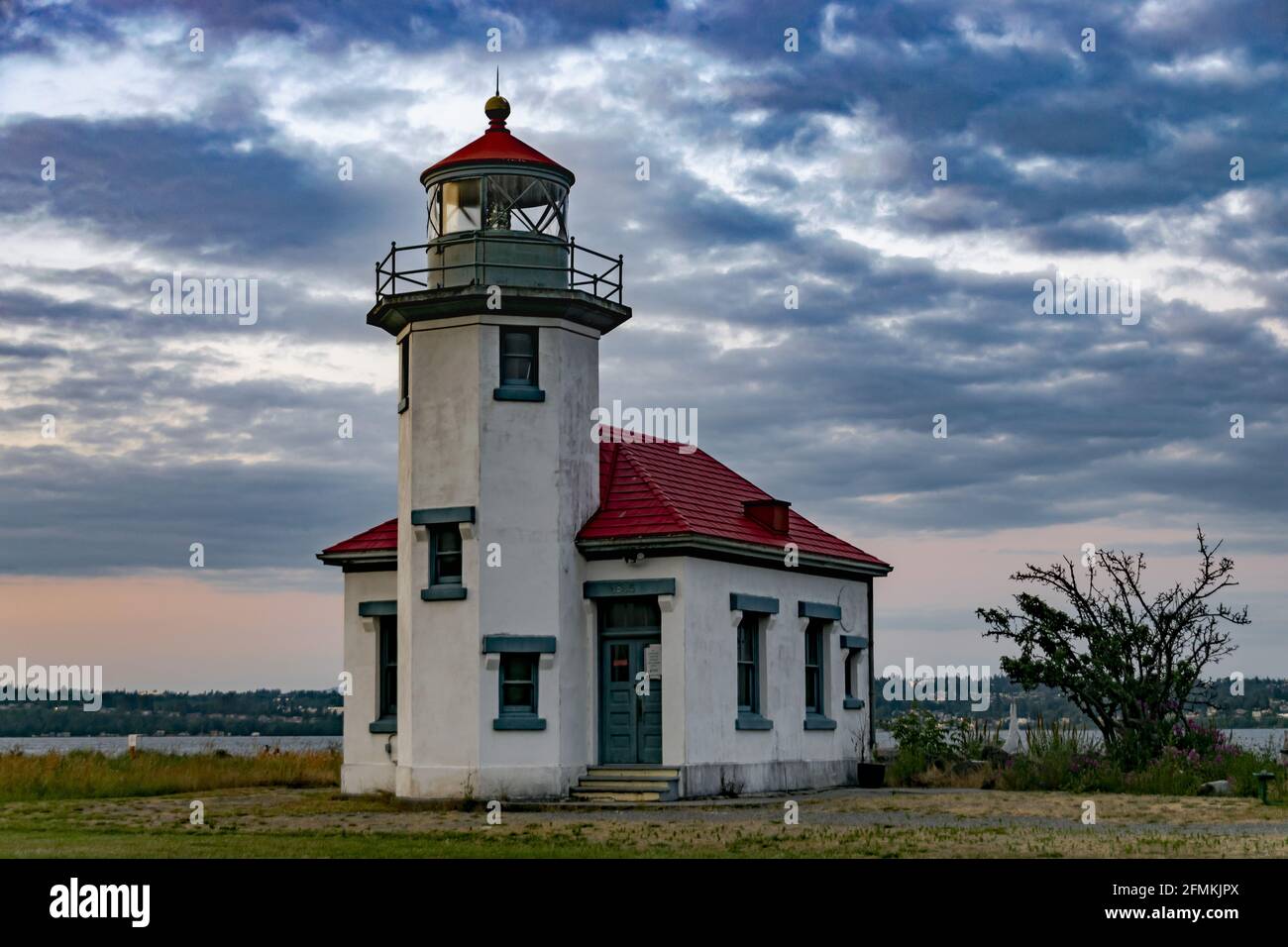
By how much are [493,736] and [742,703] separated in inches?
174

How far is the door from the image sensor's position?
24531 mm

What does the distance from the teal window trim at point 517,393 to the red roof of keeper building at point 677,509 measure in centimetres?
229

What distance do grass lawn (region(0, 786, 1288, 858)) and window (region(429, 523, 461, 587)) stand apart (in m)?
3.47

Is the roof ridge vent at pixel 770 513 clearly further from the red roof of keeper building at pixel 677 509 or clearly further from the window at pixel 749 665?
the window at pixel 749 665

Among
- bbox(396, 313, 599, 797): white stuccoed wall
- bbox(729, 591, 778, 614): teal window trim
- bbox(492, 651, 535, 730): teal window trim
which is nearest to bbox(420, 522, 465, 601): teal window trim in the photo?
bbox(396, 313, 599, 797): white stuccoed wall

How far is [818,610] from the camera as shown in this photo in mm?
28047

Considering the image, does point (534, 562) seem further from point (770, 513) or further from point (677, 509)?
point (770, 513)

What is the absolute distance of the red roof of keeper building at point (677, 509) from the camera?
24.9 meters

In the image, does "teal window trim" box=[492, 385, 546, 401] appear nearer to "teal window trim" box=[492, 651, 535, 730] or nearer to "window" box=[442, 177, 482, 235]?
"window" box=[442, 177, 482, 235]

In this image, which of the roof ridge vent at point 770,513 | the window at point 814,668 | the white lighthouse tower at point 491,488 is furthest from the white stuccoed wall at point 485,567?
the window at point 814,668

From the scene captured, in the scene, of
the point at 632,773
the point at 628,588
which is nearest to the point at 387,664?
the point at 628,588

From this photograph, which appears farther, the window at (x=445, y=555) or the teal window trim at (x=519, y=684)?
the window at (x=445, y=555)

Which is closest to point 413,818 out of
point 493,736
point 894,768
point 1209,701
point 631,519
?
point 493,736
